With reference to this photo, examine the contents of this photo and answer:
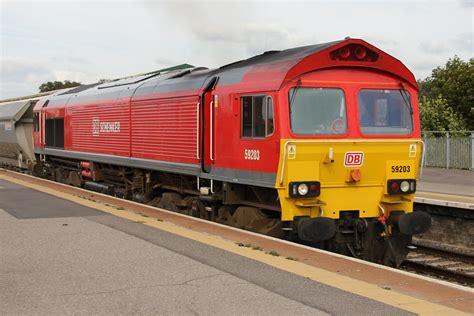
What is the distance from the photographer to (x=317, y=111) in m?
8.48

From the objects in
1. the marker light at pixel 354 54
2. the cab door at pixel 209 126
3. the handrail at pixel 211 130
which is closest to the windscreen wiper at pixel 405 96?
the marker light at pixel 354 54

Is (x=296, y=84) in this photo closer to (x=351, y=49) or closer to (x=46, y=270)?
(x=351, y=49)

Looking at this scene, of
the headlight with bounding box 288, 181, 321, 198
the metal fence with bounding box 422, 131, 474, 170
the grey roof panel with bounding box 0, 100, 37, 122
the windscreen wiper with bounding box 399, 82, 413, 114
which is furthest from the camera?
the metal fence with bounding box 422, 131, 474, 170

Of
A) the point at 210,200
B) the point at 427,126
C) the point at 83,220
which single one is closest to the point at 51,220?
the point at 83,220

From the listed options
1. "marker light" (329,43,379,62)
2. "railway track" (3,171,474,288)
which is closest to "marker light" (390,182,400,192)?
"railway track" (3,171,474,288)

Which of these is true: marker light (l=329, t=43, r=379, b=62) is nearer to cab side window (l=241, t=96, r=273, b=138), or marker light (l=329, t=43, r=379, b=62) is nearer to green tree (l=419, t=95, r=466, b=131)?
cab side window (l=241, t=96, r=273, b=138)

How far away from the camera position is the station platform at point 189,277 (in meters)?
5.45

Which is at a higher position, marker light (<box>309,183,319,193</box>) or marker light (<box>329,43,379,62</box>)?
marker light (<box>329,43,379,62</box>)

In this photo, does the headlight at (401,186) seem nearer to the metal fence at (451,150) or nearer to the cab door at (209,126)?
the cab door at (209,126)

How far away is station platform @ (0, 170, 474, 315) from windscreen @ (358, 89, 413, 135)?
89.0 inches

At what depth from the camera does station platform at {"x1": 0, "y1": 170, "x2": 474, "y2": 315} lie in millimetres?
5453

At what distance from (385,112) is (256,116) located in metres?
2.08

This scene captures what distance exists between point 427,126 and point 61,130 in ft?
67.9

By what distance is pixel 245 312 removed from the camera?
17.2ft
